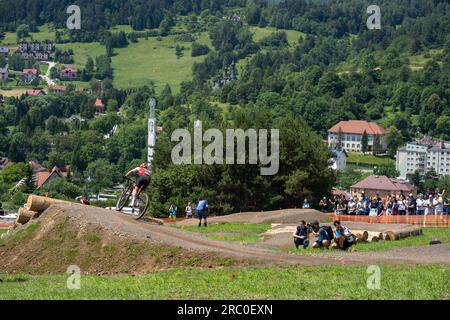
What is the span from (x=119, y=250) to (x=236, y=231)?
1329 cm

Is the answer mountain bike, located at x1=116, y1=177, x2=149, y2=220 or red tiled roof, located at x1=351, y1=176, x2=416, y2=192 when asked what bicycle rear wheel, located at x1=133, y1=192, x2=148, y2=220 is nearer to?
mountain bike, located at x1=116, y1=177, x2=149, y2=220

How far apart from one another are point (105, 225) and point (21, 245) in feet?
7.50

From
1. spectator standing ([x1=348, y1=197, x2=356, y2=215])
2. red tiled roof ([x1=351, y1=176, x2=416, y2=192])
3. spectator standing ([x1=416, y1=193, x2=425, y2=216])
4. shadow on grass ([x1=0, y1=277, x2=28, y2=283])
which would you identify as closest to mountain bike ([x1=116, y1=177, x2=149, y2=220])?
shadow on grass ([x1=0, y1=277, x2=28, y2=283])

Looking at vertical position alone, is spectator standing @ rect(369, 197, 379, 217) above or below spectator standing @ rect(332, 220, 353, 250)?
below

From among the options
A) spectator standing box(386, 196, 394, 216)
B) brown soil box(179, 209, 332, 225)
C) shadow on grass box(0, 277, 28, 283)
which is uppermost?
shadow on grass box(0, 277, 28, 283)

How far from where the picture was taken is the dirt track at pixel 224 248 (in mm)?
25016

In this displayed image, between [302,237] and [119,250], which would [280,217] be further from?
[119,250]

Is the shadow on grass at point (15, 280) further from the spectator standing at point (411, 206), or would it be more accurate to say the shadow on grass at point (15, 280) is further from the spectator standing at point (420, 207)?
the spectator standing at point (420, 207)

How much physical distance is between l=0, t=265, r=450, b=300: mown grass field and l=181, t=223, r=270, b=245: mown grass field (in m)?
10.7

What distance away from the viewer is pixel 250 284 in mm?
20984

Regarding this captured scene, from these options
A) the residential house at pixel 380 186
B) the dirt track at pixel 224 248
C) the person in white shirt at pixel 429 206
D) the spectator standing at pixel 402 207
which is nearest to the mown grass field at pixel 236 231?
the spectator standing at pixel 402 207

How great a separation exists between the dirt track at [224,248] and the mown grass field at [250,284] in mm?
1215

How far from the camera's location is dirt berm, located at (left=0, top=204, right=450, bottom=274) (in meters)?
24.9
